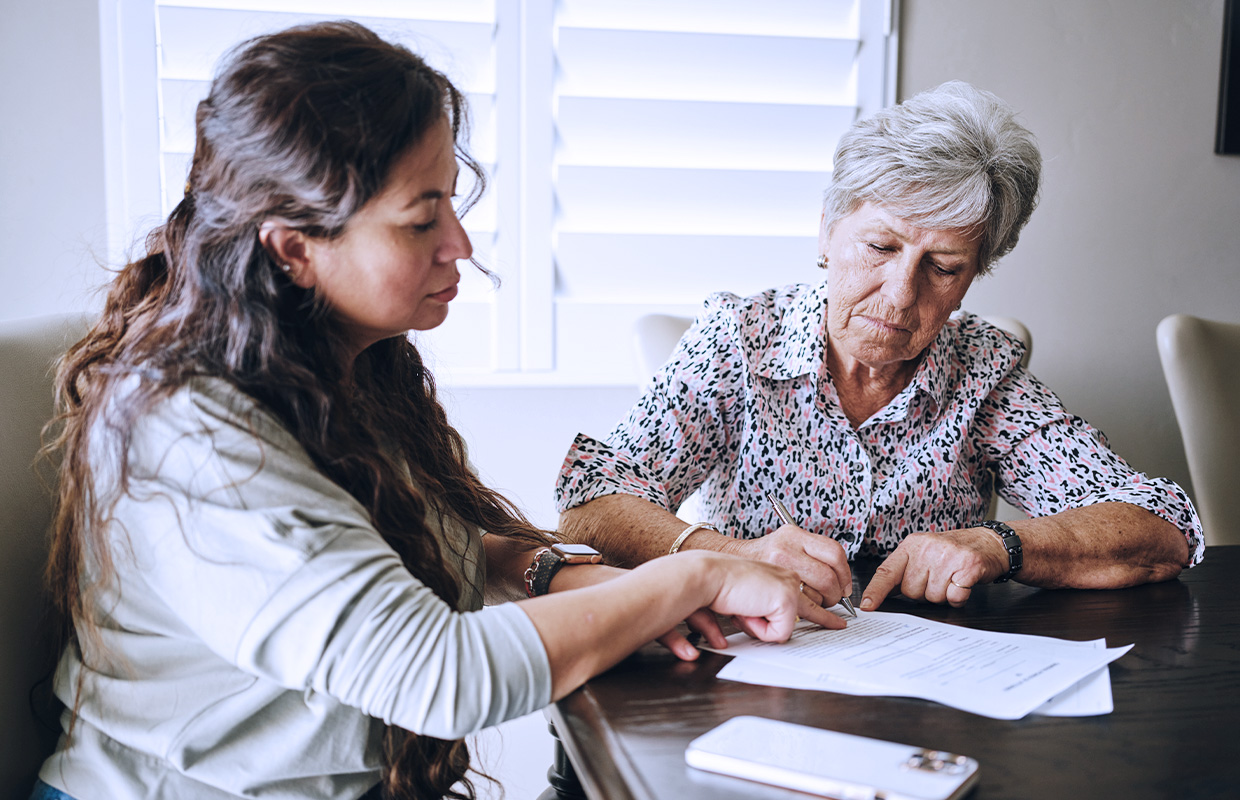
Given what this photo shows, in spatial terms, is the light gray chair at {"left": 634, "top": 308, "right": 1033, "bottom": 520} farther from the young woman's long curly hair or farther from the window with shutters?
the young woman's long curly hair

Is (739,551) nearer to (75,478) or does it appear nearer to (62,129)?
(75,478)

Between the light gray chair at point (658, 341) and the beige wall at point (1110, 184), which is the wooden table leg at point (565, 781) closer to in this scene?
the light gray chair at point (658, 341)

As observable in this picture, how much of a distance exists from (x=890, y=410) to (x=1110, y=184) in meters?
1.13

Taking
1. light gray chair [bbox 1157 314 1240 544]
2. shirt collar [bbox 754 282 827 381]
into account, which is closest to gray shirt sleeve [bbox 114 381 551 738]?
A: shirt collar [bbox 754 282 827 381]

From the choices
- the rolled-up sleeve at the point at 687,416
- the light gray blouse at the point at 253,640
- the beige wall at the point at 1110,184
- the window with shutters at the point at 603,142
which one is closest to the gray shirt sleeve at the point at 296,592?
the light gray blouse at the point at 253,640

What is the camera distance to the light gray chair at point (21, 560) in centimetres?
79

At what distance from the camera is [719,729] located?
0.66 metres

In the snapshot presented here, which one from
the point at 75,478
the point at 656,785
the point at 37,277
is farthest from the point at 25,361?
the point at 37,277

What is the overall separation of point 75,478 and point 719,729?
0.55m

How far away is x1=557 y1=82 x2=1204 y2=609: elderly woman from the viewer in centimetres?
121

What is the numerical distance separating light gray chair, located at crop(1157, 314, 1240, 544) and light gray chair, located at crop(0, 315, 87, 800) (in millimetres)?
1777

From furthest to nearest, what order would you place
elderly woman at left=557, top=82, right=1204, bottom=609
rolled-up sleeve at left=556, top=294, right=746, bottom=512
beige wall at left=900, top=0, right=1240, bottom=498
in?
beige wall at left=900, top=0, right=1240, bottom=498 < rolled-up sleeve at left=556, top=294, right=746, bottom=512 < elderly woman at left=557, top=82, right=1204, bottom=609

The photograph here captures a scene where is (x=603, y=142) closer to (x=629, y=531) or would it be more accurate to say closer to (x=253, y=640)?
(x=629, y=531)

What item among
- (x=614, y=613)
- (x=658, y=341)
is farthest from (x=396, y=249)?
(x=658, y=341)
